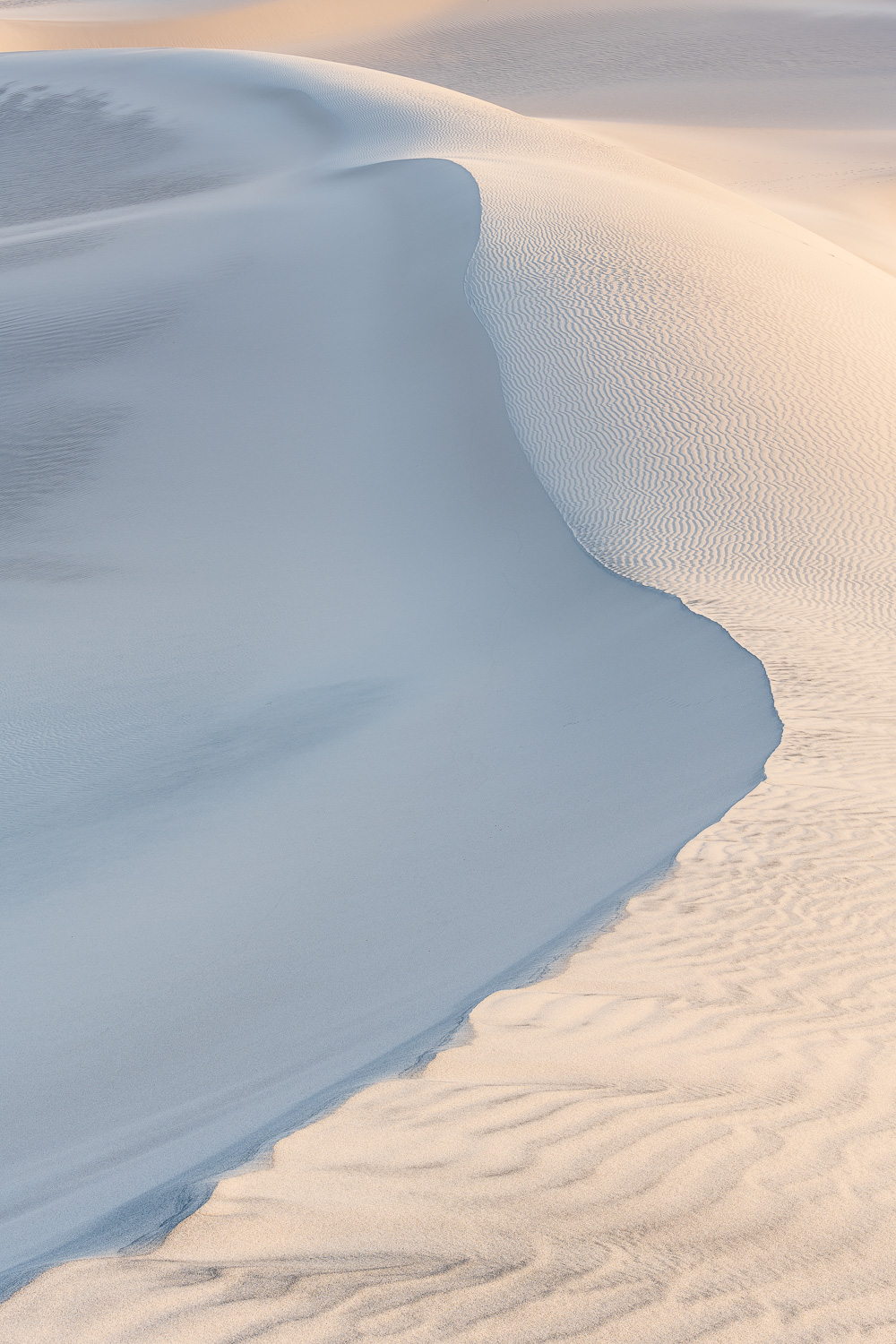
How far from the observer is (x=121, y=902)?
5496 mm

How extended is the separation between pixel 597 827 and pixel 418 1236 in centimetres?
290

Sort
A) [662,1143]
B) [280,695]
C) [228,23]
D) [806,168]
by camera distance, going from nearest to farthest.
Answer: [662,1143]
[280,695]
[806,168]
[228,23]

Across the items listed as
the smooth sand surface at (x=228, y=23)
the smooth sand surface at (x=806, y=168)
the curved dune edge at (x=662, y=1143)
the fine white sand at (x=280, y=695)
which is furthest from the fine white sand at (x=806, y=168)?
the curved dune edge at (x=662, y=1143)

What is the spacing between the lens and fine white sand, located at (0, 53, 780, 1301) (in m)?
3.96

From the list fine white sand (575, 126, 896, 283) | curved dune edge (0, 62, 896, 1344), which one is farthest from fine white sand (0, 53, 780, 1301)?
fine white sand (575, 126, 896, 283)

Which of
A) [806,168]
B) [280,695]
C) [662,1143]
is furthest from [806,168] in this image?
[662,1143]

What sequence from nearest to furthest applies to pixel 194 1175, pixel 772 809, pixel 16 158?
pixel 194 1175
pixel 772 809
pixel 16 158

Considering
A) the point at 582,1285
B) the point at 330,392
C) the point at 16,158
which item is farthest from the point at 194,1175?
the point at 16,158

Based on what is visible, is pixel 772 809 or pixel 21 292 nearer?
pixel 772 809

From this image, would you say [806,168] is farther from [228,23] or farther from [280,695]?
[280,695]

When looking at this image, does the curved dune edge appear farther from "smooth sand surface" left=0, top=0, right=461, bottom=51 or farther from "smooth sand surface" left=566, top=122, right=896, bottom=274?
"smooth sand surface" left=0, top=0, right=461, bottom=51

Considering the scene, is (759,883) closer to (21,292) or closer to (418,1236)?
Result: (418,1236)

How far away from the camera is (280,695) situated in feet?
25.1

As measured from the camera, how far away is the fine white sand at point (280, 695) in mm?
3963
